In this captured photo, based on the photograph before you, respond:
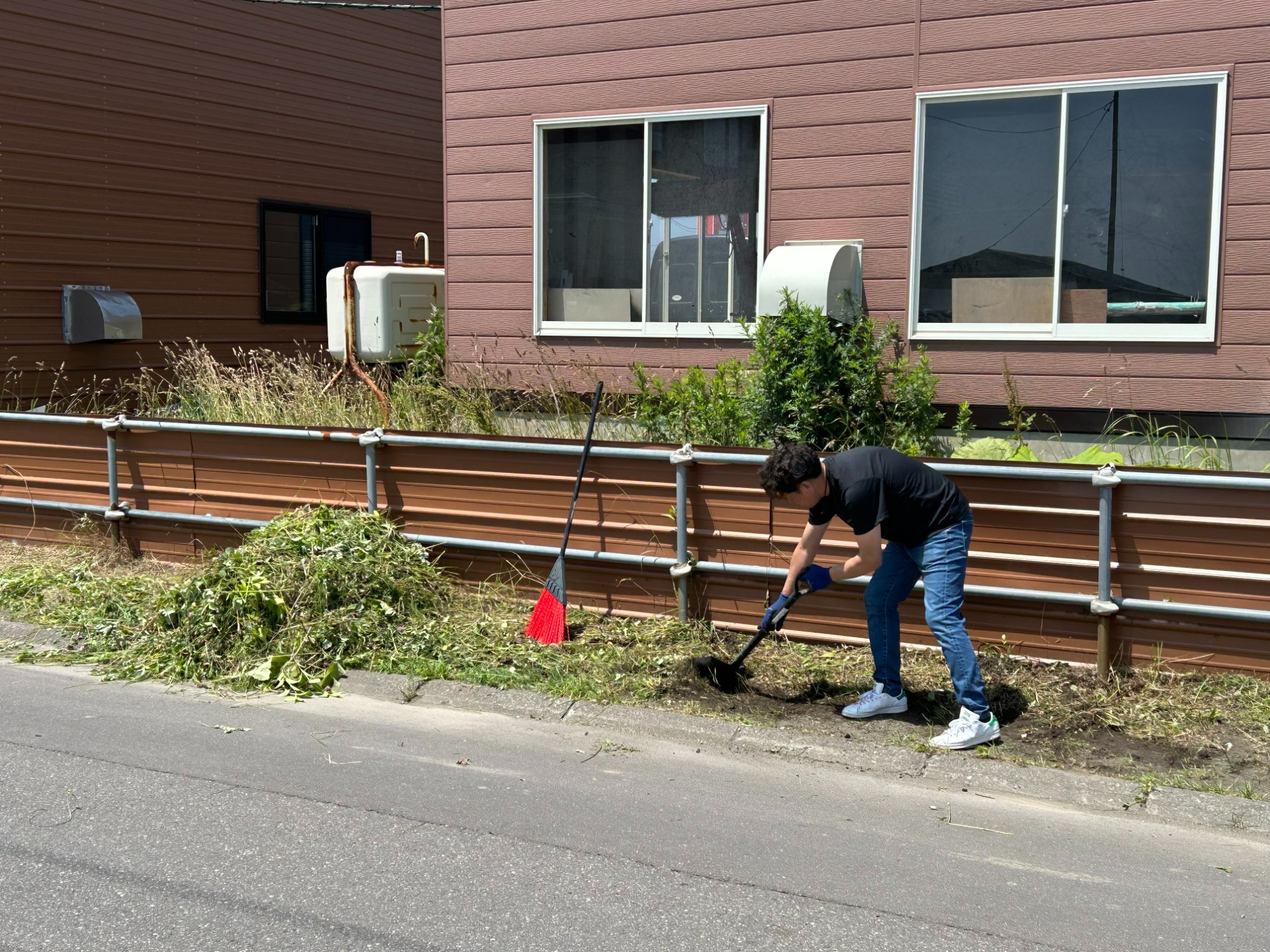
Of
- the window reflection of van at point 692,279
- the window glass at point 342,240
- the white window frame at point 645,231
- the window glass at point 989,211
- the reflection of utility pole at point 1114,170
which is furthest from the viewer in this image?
the window glass at point 342,240

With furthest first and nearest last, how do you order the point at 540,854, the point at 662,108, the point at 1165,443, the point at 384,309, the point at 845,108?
the point at 384,309
the point at 662,108
the point at 845,108
the point at 1165,443
the point at 540,854

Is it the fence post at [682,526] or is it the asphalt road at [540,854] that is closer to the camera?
the asphalt road at [540,854]

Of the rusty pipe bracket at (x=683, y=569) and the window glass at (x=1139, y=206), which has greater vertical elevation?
the window glass at (x=1139, y=206)

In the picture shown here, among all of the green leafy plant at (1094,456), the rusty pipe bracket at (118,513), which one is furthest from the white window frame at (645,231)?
the rusty pipe bracket at (118,513)

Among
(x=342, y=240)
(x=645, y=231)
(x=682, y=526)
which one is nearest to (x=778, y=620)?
(x=682, y=526)

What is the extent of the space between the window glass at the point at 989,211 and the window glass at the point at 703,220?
1380 mm

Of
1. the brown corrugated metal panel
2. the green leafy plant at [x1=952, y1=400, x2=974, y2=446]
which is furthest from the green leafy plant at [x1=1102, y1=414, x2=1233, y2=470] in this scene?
the brown corrugated metal panel

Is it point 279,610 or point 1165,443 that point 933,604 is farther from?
point 279,610

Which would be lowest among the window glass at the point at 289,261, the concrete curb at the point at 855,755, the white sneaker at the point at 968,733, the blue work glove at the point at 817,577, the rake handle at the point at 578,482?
the concrete curb at the point at 855,755

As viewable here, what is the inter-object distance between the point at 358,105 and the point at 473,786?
12703mm

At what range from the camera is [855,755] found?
5645mm

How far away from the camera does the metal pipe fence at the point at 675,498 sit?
20.0 feet

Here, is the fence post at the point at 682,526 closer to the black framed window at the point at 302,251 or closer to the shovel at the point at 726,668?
the shovel at the point at 726,668

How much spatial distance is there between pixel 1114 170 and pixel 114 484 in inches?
285
